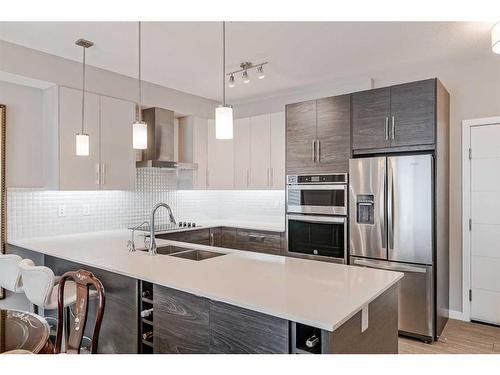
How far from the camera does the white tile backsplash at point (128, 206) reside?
129 inches

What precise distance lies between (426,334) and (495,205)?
1.40 m

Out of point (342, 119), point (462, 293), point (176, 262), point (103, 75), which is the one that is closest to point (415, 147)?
point (342, 119)

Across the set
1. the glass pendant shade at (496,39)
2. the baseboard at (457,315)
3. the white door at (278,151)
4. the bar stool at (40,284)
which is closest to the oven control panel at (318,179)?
the white door at (278,151)

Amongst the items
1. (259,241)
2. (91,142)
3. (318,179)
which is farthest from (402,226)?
(91,142)

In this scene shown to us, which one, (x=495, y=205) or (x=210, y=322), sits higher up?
(x=495, y=205)

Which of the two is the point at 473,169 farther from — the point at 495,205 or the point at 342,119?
the point at 342,119

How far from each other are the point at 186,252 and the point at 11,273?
1.23m

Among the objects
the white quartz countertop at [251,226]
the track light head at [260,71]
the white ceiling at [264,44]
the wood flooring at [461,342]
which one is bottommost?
the wood flooring at [461,342]

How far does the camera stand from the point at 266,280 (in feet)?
5.90

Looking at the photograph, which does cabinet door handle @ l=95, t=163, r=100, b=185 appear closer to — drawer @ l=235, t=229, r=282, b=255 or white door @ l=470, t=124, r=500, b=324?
drawer @ l=235, t=229, r=282, b=255

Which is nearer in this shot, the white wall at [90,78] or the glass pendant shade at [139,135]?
the glass pendant shade at [139,135]

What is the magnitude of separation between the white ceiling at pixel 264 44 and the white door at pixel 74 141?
0.40 meters

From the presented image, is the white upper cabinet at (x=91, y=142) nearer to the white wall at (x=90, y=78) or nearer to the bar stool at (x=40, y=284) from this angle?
the white wall at (x=90, y=78)
